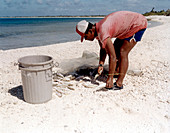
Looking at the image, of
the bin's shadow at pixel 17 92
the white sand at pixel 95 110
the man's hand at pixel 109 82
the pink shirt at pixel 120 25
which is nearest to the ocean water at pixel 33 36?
the bin's shadow at pixel 17 92

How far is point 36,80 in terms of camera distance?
2838 millimetres

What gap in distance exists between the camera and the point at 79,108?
2883mm

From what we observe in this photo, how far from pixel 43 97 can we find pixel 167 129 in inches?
82.8

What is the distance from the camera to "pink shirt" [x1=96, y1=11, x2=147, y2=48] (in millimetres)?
3018

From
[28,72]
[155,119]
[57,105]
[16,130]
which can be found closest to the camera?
[16,130]

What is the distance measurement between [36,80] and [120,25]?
187cm

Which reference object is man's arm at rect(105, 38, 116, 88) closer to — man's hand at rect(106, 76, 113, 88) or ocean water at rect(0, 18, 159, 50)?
man's hand at rect(106, 76, 113, 88)

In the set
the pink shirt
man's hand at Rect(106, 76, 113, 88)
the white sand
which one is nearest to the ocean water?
the white sand

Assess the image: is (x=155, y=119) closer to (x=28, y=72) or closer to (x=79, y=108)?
(x=79, y=108)

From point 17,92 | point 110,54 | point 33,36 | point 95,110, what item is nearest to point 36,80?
point 17,92

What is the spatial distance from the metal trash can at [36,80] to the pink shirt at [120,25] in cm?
110

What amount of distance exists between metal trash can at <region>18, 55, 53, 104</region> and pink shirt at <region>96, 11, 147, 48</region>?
3.59ft

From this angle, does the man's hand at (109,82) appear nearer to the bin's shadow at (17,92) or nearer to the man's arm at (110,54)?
the man's arm at (110,54)

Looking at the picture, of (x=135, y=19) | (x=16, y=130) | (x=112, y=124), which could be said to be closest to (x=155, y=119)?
(x=112, y=124)
